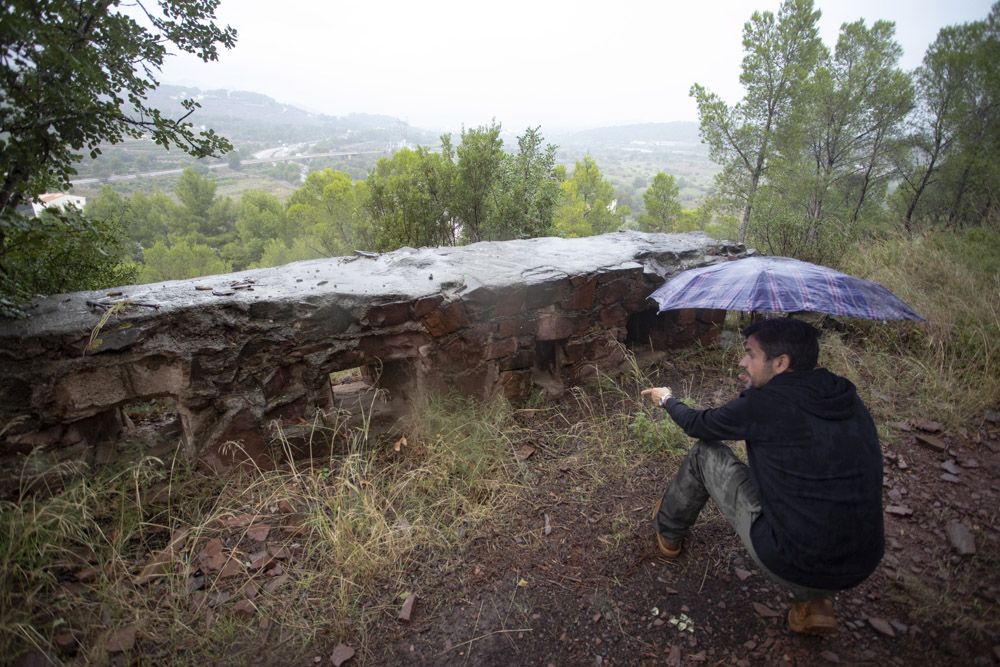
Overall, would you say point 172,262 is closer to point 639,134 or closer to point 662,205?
point 662,205

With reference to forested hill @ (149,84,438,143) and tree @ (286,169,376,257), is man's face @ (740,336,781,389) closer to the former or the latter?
Result: tree @ (286,169,376,257)

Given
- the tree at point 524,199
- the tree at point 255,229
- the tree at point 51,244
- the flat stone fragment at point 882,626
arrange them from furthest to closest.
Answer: the tree at point 255,229, the tree at point 524,199, the tree at point 51,244, the flat stone fragment at point 882,626

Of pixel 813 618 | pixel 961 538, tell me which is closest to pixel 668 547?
pixel 813 618

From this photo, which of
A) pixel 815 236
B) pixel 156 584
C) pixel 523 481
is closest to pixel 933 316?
pixel 815 236

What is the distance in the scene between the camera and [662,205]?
55.7ft

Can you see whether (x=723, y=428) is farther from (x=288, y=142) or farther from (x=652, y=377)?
(x=288, y=142)

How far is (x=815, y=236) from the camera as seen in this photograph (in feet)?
22.4

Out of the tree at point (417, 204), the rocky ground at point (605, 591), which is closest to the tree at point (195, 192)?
the tree at point (417, 204)

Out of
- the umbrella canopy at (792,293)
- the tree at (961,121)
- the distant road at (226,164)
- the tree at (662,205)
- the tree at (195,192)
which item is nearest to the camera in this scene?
the umbrella canopy at (792,293)

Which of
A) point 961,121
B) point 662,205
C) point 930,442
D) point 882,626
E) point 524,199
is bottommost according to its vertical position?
point 882,626

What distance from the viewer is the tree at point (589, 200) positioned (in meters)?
16.3

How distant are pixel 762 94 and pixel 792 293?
1152 cm

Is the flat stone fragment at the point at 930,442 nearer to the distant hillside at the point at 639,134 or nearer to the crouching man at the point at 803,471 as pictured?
the crouching man at the point at 803,471

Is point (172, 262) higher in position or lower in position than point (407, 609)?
higher
